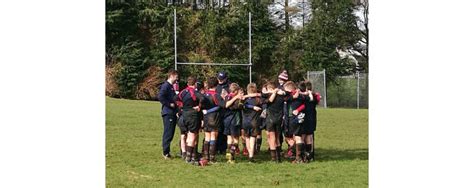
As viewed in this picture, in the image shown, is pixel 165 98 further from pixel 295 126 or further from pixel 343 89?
pixel 343 89

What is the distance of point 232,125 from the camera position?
29.5 feet

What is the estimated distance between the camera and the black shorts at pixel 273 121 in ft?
29.1

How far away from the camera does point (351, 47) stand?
36.6 ft

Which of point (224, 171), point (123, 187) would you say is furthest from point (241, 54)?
point (123, 187)

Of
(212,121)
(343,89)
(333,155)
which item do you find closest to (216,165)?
(212,121)

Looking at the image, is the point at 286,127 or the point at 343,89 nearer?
the point at 286,127

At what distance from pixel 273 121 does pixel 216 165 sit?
0.84 m

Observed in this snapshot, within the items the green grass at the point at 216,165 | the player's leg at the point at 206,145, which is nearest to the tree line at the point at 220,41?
the green grass at the point at 216,165

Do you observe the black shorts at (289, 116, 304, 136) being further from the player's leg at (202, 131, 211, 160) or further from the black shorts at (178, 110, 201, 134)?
the black shorts at (178, 110, 201, 134)

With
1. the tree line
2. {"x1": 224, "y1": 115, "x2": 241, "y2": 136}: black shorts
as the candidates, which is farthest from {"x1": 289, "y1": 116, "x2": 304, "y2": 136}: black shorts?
the tree line

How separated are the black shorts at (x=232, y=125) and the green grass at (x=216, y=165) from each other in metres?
0.35

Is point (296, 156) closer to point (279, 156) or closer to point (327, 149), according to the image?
point (279, 156)

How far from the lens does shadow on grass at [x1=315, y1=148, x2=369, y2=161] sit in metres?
9.08

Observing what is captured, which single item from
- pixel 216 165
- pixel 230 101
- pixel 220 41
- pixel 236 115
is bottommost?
pixel 216 165
